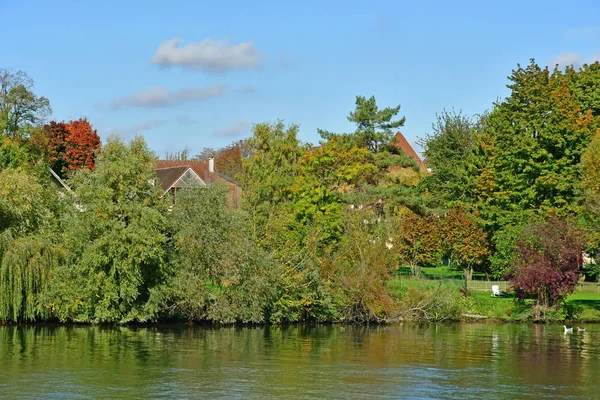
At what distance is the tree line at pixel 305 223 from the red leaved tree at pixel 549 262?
0.12 meters

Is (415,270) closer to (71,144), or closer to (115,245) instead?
(115,245)

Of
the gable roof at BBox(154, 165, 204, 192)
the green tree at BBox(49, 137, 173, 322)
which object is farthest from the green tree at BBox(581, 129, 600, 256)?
the gable roof at BBox(154, 165, 204, 192)

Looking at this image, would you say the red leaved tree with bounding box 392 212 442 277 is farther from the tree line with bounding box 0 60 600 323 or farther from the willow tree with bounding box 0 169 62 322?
the willow tree with bounding box 0 169 62 322

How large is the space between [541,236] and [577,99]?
14.6 metres

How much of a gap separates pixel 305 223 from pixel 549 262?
19.6 m

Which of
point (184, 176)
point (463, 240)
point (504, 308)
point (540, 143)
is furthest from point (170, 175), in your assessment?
point (504, 308)

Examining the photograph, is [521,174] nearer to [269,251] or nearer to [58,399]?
[269,251]

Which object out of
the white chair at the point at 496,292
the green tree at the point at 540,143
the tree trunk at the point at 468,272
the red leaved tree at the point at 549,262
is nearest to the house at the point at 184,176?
the tree trunk at the point at 468,272

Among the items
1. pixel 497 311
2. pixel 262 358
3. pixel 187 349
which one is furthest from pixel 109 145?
pixel 497 311

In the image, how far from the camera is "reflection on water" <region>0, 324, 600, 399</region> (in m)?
30.4

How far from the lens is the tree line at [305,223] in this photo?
48656 millimetres

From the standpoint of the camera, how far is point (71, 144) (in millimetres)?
104375

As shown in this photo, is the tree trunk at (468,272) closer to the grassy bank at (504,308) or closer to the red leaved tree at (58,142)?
the grassy bank at (504,308)

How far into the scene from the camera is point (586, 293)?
231 feet
